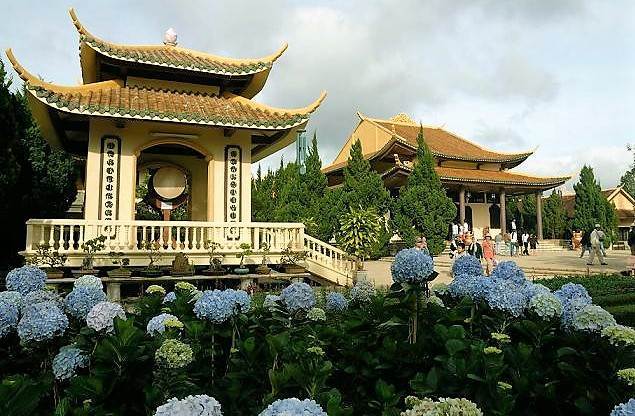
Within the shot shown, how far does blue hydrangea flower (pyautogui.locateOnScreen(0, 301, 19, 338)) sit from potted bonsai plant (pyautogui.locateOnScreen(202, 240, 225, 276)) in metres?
7.81

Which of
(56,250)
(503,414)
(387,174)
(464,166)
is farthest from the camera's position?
(464,166)

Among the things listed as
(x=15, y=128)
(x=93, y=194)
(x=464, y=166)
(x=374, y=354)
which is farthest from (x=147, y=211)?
(x=374, y=354)

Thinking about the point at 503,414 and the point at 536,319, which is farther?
the point at 536,319

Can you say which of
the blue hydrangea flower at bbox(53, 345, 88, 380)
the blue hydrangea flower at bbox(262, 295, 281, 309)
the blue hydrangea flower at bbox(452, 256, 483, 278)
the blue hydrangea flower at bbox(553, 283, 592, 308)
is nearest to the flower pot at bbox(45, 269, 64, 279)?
the blue hydrangea flower at bbox(262, 295, 281, 309)

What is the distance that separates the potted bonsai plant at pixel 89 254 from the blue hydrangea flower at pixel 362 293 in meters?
7.71

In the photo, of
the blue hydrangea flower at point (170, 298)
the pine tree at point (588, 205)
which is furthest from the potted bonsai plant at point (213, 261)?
the pine tree at point (588, 205)

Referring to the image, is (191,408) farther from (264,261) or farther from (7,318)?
(264,261)

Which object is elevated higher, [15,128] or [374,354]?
[15,128]

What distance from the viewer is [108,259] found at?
10.1 m

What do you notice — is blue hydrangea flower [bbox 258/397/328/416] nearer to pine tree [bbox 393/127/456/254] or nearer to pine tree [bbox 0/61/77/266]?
pine tree [bbox 0/61/77/266]

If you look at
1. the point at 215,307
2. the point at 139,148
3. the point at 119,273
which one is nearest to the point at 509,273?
the point at 215,307

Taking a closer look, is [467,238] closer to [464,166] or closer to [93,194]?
[464,166]

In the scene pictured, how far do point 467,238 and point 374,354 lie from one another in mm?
22599

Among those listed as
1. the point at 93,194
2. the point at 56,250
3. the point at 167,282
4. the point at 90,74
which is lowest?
the point at 167,282
